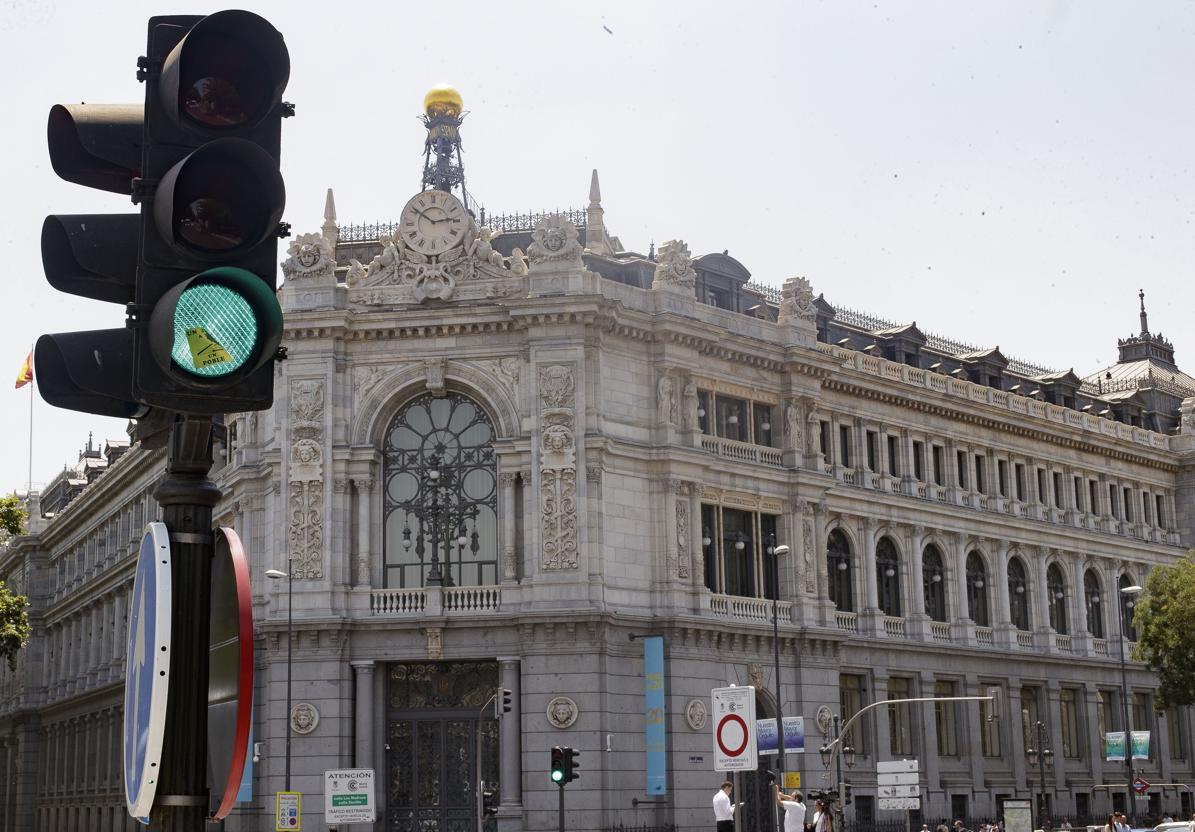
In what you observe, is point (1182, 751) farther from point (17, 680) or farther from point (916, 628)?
point (17, 680)

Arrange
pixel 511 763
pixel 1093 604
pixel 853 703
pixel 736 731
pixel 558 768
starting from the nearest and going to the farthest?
1. pixel 736 731
2. pixel 558 768
3. pixel 511 763
4. pixel 853 703
5. pixel 1093 604

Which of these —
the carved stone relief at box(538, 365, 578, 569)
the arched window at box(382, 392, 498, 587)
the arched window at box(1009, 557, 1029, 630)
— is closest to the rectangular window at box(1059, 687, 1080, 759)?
the arched window at box(1009, 557, 1029, 630)

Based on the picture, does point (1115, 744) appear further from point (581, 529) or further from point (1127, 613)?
point (581, 529)

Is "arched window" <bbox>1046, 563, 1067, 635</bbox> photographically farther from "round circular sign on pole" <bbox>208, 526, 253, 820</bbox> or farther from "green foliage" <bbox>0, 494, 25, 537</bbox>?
"round circular sign on pole" <bbox>208, 526, 253, 820</bbox>

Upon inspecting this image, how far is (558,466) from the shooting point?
5219 cm

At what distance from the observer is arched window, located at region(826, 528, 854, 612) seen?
205 ft

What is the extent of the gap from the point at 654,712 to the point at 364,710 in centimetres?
893

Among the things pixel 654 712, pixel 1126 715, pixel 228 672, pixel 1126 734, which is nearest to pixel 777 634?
pixel 654 712

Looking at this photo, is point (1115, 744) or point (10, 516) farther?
point (1115, 744)

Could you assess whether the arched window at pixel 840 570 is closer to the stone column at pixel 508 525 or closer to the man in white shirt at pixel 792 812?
the stone column at pixel 508 525

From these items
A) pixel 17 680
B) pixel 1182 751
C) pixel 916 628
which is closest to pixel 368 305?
pixel 916 628

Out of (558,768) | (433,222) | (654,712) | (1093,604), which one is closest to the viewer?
(558,768)

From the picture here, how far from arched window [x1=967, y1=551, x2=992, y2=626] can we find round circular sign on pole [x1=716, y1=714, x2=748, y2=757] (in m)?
50.9

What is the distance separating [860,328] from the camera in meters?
71.2
